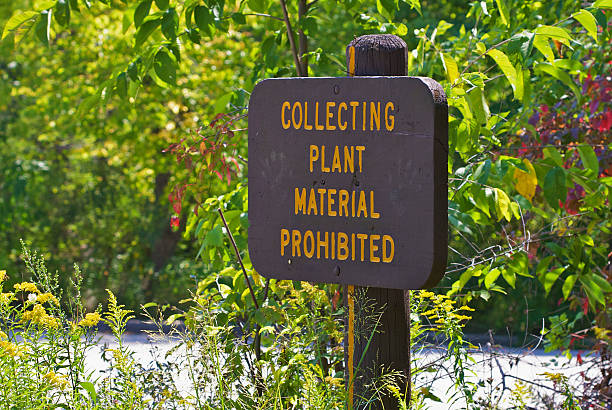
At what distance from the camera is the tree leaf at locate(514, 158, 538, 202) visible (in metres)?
3.90

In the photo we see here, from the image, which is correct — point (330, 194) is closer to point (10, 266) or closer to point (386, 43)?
point (386, 43)

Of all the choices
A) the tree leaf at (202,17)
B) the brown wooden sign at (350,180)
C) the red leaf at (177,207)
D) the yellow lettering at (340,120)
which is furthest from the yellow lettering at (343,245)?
the tree leaf at (202,17)

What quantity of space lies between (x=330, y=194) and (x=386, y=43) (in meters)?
0.59

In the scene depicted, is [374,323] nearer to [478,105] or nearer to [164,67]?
[478,105]

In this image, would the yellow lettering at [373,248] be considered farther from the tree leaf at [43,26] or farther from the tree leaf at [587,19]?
the tree leaf at [43,26]

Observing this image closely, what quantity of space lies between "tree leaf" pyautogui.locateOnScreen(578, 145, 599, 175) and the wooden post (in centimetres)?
133

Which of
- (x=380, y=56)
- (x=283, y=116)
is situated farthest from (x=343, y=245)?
(x=380, y=56)

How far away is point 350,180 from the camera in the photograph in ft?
9.71

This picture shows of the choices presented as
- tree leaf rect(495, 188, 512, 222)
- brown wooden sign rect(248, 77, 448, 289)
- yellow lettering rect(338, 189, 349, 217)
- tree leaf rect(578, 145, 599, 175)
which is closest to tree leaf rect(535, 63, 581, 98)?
tree leaf rect(578, 145, 599, 175)

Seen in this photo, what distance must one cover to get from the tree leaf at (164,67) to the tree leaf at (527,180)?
1679mm

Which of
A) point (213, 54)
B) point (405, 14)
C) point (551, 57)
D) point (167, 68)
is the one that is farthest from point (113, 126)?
point (551, 57)

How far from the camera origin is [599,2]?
3.61m

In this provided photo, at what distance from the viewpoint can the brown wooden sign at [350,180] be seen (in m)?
2.84

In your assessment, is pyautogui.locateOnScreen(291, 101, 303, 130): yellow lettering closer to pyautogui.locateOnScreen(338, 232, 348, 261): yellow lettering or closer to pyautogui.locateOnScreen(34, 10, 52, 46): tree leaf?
pyautogui.locateOnScreen(338, 232, 348, 261): yellow lettering
